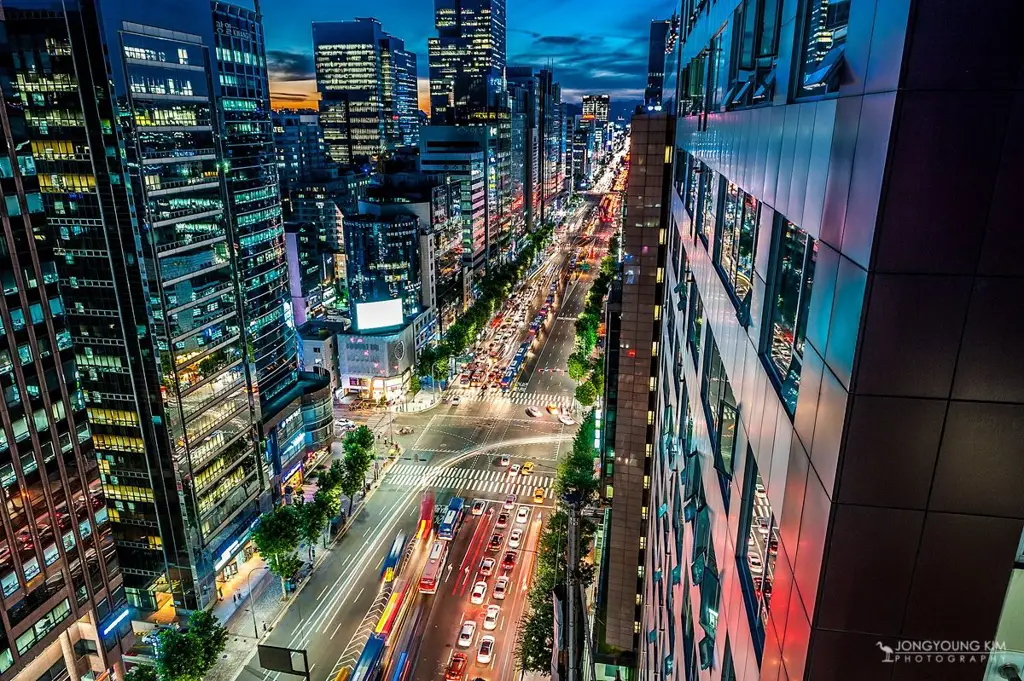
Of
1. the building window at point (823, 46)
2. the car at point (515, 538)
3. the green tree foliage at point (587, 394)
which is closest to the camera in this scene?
the building window at point (823, 46)

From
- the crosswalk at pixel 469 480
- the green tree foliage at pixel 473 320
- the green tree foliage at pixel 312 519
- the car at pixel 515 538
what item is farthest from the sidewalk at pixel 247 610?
the green tree foliage at pixel 473 320

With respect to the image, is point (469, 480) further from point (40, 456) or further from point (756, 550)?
point (756, 550)

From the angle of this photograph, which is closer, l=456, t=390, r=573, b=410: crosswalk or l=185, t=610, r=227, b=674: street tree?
l=185, t=610, r=227, b=674: street tree

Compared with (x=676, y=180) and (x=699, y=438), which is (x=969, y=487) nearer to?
(x=699, y=438)

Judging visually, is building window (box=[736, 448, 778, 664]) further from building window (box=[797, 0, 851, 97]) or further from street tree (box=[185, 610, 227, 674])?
street tree (box=[185, 610, 227, 674])

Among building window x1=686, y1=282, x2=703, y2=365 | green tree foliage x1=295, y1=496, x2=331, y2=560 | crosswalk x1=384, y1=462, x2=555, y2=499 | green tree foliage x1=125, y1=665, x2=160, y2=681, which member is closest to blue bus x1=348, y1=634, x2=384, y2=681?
green tree foliage x1=125, y1=665, x2=160, y2=681

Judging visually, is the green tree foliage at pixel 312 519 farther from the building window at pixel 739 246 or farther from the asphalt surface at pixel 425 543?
the building window at pixel 739 246
